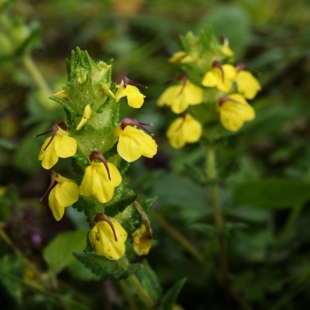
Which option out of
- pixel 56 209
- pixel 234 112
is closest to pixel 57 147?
pixel 56 209

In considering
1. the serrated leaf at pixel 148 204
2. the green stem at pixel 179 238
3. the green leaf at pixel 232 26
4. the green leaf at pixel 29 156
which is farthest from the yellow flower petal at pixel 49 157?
the green leaf at pixel 232 26

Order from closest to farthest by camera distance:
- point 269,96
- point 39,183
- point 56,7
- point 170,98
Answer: point 170,98, point 39,183, point 269,96, point 56,7

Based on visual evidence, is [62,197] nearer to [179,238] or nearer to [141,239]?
[141,239]

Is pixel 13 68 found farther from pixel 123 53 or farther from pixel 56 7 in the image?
pixel 56 7

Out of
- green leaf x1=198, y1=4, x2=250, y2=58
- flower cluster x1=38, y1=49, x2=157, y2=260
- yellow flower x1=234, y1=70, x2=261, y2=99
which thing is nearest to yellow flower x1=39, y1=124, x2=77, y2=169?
flower cluster x1=38, y1=49, x2=157, y2=260

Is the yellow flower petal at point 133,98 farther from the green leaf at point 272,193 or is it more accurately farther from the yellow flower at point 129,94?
the green leaf at point 272,193

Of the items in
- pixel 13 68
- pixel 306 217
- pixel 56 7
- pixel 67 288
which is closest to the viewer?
pixel 67 288

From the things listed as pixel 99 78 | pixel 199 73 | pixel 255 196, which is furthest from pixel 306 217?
pixel 99 78
